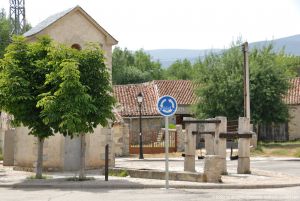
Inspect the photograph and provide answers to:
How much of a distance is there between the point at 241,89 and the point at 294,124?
31.3 ft

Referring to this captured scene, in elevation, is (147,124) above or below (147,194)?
above

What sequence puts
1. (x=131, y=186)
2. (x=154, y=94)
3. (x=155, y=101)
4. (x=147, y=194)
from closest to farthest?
1. (x=147, y=194)
2. (x=131, y=186)
3. (x=155, y=101)
4. (x=154, y=94)

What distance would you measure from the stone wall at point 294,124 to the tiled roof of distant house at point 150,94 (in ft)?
27.2

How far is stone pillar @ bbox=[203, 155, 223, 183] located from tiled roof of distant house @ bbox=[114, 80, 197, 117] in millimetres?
28996

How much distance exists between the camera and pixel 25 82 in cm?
2048

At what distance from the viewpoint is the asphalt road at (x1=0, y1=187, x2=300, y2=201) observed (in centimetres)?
1541

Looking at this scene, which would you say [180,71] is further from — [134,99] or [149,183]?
[149,183]

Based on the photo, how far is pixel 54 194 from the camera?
16906mm

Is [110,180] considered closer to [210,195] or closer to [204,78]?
[210,195]

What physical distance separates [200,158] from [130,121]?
17040mm

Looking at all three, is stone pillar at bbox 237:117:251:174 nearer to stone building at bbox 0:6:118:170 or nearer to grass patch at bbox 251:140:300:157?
stone building at bbox 0:6:118:170

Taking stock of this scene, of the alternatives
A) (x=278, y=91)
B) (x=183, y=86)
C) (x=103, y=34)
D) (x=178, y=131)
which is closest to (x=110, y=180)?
(x=103, y=34)

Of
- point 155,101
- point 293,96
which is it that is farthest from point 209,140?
point 293,96

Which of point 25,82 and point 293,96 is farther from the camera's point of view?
point 293,96
